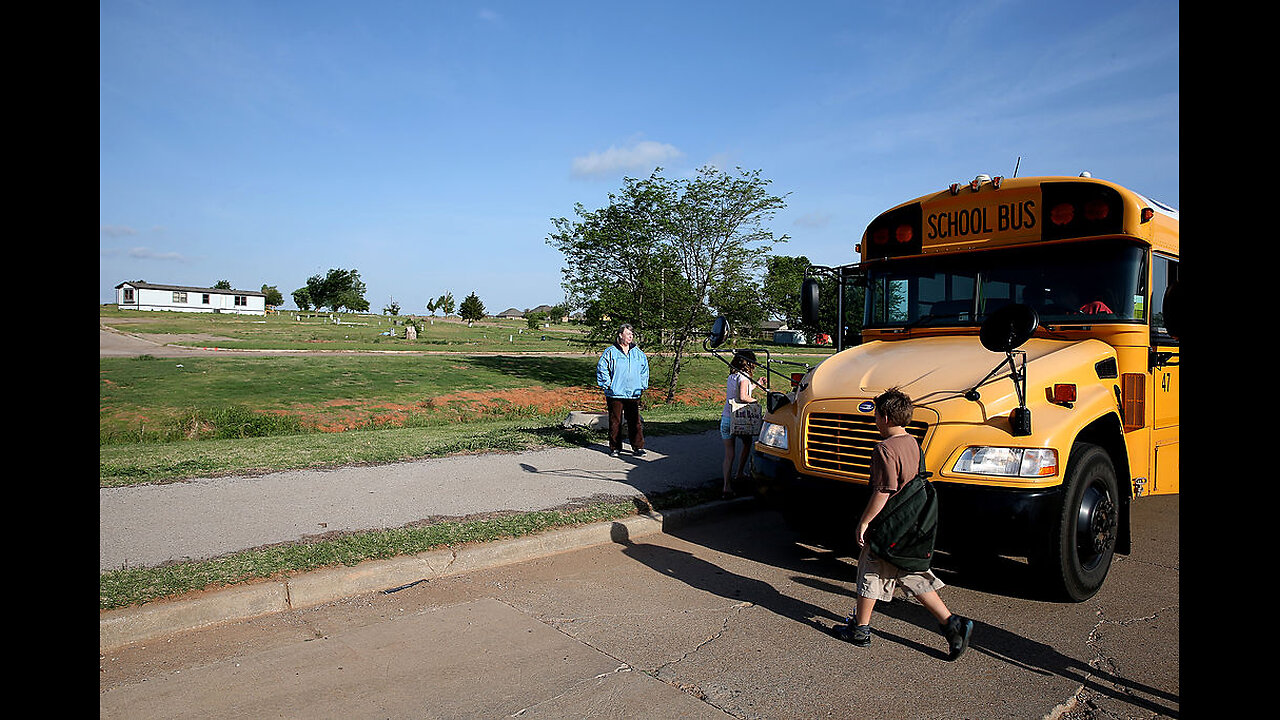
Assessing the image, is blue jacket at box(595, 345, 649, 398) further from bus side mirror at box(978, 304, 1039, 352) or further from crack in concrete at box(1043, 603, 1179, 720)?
crack in concrete at box(1043, 603, 1179, 720)

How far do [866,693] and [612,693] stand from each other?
128cm

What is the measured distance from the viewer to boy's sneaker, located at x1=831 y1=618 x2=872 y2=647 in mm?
4391

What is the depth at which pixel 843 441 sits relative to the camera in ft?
17.4

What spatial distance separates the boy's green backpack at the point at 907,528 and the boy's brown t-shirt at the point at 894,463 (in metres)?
0.05

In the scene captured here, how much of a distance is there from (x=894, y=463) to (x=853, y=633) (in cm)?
105

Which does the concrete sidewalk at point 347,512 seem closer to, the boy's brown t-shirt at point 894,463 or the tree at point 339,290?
the boy's brown t-shirt at point 894,463

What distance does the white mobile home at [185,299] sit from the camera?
9212 cm

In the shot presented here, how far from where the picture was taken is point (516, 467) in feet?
30.0

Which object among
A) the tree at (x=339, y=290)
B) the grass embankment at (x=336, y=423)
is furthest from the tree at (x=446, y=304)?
the grass embankment at (x=336, y=423)

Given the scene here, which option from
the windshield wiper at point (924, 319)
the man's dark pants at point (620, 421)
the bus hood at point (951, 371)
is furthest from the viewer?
the man's dark pants at point (620, 421)

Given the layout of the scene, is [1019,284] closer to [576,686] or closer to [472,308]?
[576,686]

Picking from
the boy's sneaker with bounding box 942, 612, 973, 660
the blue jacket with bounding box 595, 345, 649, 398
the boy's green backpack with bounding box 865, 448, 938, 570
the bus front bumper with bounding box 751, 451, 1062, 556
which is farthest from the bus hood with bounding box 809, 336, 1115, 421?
the blue jacket with bounding box 595, 345, 649, 398
